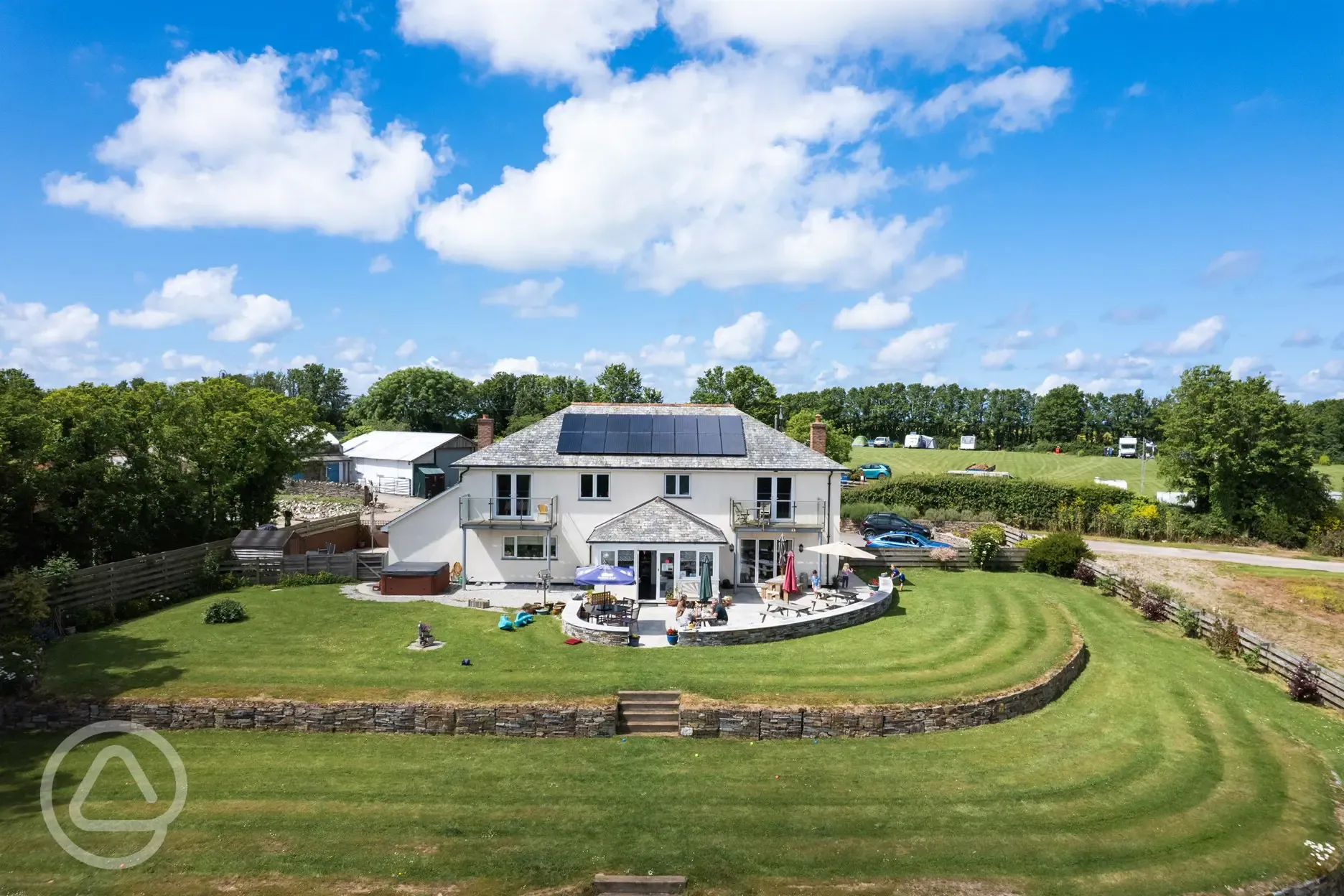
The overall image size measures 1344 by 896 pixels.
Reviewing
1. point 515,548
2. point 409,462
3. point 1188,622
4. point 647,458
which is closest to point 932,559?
point 1188,622

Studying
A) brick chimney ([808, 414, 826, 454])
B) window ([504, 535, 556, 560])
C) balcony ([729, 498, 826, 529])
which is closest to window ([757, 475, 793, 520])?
balcony ([729, 498, 826, 529])

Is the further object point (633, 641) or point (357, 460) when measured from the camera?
point (357, 460)

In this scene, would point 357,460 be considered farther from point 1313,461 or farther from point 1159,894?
point 1313,461

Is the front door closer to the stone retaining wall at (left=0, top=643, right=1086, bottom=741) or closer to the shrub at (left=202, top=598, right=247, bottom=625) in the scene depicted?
the stone retaining wall at (left=0, top=643, right=1086, bottom=741)

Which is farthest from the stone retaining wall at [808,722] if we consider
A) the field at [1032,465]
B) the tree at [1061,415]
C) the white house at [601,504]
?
the tree at [1061,415]

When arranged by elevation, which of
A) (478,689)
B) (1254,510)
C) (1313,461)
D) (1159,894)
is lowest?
(1159,894)

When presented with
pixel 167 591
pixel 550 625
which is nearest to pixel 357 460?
pixel 167 591

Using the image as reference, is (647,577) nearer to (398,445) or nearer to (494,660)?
(494,660)
